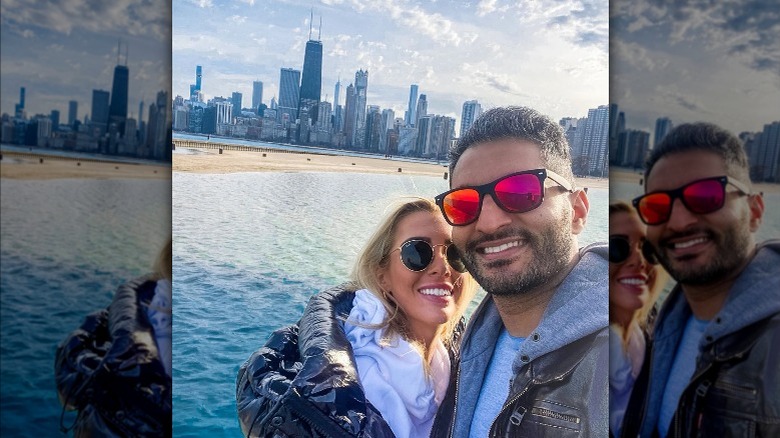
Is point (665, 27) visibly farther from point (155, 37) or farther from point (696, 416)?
point (155, 37)

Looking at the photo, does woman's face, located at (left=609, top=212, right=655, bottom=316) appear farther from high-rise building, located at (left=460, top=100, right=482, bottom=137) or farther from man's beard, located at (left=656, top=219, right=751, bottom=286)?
high-rise building, located at (left=460, top=100, right=482, bottom=137)

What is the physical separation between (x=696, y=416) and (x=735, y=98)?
1748 millimetres

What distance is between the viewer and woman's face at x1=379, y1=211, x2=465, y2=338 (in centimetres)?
313

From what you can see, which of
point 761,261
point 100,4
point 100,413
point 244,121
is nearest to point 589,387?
point 761,261

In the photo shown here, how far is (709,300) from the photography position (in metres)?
3.45

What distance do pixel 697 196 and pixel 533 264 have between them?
1.03 metres

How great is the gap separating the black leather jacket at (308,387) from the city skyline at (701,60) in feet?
6.96

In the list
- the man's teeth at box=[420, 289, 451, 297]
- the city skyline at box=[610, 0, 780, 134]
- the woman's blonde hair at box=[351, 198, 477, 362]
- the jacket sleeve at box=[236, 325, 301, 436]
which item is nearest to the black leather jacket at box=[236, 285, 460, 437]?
the jacket sleeve at box=[236, 325, 301, 436]

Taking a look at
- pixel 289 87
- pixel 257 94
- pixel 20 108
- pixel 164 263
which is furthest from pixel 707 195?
pixel 20 108

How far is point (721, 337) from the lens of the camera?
3.36 m

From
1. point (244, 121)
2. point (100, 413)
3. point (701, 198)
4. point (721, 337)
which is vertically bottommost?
point (100, 413)

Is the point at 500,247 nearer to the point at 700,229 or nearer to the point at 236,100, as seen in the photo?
the point at 700,229

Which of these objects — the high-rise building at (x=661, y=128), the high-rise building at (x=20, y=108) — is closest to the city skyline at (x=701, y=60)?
the high-rise building at (x=661, y=128)

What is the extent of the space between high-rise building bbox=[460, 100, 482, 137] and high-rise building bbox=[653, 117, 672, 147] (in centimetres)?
106
